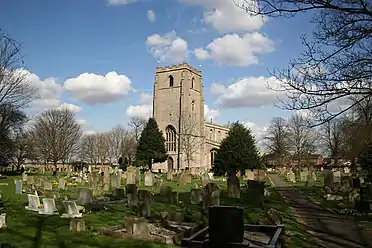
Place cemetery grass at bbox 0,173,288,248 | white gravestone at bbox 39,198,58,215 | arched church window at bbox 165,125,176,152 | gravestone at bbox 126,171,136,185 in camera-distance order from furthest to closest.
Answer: arched church window at bbox 165,125,176,152 < gravestone at bbox 126,171,136,185 < white gravestone at bbox 39,198,58,215 < cemetery grass at bbox 0,173,288,248

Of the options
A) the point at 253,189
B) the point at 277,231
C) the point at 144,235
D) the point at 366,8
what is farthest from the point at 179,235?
the point at 253,189

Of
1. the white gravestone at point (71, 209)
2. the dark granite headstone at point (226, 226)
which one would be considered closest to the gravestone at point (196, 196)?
the white gravestone at point (71, 209)

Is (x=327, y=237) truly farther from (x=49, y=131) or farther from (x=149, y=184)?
(x=49, y=131)

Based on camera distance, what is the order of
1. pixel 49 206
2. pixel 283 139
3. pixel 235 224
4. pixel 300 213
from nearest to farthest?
1. pixel 235 224
2. pixel 49 206
3. pixel 300 213
4. pixel 283 139

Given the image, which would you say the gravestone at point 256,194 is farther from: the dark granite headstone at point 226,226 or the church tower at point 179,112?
the church tower at point 179,112

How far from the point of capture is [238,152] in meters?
37.1

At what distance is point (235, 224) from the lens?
7.27 m

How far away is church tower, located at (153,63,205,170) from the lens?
68.2 m

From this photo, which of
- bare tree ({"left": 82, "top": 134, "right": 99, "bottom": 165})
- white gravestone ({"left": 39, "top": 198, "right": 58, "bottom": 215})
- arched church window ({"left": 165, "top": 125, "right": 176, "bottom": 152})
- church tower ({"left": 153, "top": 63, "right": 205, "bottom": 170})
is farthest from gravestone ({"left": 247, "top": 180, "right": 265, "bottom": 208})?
bare tree ({"left": 82, "top": 134, "right": 99, "bottom": 165})

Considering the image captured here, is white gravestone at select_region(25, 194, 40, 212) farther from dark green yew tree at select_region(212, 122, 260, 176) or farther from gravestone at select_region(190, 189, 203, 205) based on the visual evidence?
dark green yew tree at select_region(212, 122, 260, 176)

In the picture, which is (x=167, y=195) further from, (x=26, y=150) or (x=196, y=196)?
(x=26, y=150)

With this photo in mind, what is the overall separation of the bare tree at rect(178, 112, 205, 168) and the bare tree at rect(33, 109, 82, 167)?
17839mm

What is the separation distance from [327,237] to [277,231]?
2.00 m

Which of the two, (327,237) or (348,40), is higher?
(348,40)
